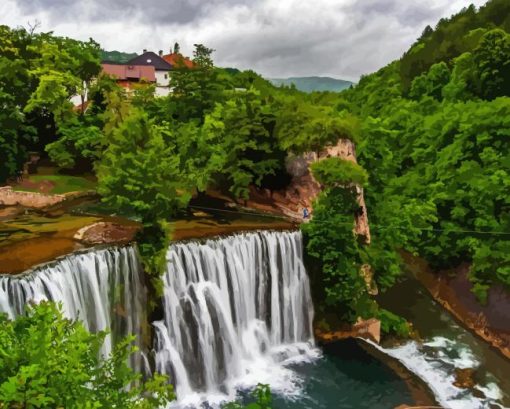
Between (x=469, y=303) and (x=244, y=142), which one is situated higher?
(x=244, y=142)

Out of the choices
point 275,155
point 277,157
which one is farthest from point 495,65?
point 275,155

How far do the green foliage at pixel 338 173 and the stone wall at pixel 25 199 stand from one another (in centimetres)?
1700

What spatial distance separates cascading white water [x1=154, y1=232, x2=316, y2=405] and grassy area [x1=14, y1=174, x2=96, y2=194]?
14607 millimetres

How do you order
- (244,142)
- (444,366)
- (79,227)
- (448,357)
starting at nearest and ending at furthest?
(79,227) → (444,366) → (448,357) → (244,142)

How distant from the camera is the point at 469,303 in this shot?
30672 millimetres

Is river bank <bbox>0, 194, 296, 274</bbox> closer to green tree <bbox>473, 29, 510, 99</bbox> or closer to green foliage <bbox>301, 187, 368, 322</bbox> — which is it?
green foliage <bbox>301, 187, 368, 322</bbox>

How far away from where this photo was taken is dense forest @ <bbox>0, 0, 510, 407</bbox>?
22.5 meters

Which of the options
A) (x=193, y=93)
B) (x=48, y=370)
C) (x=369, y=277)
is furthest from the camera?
(x=193, y=93)

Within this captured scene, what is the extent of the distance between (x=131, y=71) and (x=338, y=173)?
56.1 m

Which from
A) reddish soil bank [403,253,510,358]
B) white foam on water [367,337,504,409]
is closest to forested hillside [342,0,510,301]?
reddish soil bank [403,253,510,358]

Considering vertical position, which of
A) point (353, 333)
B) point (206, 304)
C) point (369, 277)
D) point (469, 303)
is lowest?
point (353, 333)

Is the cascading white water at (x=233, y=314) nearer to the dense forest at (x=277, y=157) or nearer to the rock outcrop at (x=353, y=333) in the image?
the rock outcrop at (x=353, y=333)

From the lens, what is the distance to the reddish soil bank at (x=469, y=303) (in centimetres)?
2814

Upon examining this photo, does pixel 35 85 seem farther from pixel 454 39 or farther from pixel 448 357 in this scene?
pixel 454 39
